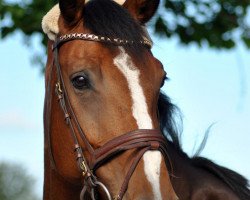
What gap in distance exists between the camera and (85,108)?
4.03m

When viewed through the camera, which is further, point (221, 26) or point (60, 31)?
point (221, 26)

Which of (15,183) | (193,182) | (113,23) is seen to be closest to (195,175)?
(193,182)

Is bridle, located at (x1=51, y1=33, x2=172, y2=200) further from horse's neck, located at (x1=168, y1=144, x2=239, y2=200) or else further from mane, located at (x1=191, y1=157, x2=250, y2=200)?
mane, located at (x1=191, y1=157, x2=250, y2=200)

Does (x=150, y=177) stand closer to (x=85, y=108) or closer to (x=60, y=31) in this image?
(x=85, y=108)

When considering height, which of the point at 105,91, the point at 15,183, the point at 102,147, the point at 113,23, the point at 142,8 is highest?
the point at 142,8

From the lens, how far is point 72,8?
4.30 metres

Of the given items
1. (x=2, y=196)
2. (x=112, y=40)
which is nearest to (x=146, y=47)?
(x=112, y=40)

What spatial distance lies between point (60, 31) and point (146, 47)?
51 cm

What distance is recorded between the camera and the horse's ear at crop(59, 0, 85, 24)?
4.29 meters

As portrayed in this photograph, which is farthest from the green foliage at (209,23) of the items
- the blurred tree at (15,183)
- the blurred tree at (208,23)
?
the blurred tree at (15,183)

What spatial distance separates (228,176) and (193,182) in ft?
0.97

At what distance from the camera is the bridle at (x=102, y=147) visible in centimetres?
379

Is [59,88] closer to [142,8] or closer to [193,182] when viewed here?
[142,8]

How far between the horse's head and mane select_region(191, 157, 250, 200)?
973 mm
